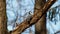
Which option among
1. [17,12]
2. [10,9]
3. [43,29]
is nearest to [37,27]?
[43,29]

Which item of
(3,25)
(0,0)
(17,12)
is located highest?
(0,0)

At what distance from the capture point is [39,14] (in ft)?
6.28

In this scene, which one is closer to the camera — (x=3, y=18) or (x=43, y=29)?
(x=3, y=18)

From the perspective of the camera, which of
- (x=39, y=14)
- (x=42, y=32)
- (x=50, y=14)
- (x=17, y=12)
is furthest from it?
(x=17, y=12)

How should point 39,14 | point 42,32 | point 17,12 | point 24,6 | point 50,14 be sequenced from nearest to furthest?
point 39,14 < point 42,32 < point 50,14 < point 17,12 < point 24,6

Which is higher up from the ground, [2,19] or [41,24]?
[2,19]

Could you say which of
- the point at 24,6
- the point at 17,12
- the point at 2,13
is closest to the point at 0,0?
the point at 2,13

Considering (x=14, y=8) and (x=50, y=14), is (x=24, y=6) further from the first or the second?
(x=50, y=14)

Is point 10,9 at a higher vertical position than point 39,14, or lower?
lower

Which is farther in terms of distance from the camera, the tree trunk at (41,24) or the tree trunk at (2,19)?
the tree trunk at (41,24)

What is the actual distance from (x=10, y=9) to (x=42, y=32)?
4.81 meters

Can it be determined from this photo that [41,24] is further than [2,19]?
Yes

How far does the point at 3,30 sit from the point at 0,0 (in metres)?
0.31

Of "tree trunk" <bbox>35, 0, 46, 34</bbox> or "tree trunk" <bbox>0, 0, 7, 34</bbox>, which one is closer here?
"tree trunk" <bbox>0, 0, 7, 34</bbox>
